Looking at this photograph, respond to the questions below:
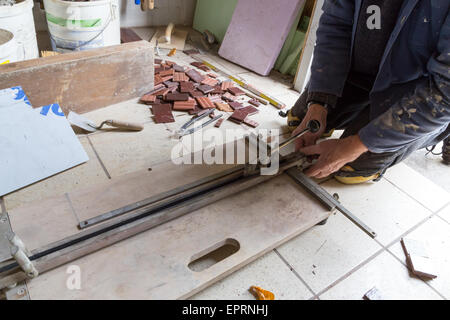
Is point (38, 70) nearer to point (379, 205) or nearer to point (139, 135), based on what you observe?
point (139, 135)

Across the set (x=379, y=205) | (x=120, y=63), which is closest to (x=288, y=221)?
(x=379, y=205)

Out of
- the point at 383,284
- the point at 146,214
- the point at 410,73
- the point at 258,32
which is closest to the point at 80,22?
the point at 258,32

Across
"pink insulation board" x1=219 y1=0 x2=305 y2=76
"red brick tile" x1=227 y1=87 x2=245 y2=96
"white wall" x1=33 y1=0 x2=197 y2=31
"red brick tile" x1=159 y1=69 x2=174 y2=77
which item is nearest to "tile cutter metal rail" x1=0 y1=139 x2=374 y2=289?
"red brick tile" x1=227 y1=87 x2=245 y2=96

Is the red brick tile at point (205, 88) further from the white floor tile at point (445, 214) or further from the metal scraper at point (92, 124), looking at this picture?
the white floor tile at point (445, 214)

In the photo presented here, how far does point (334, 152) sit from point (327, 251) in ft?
1.63

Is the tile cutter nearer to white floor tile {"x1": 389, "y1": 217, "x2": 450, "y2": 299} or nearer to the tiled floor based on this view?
the tiled floor

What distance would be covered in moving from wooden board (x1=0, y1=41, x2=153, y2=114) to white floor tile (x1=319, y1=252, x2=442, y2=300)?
1.91 metres

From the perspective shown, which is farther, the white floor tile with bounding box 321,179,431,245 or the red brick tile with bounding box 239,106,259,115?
the red brick tile with bounding box 239,106,259,115

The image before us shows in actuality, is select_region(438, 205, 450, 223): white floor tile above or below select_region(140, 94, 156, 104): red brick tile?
above

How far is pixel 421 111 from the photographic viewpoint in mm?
1239

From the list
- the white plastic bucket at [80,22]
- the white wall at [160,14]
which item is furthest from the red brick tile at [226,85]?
the white wall at [160,14]

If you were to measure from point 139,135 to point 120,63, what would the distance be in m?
0.55

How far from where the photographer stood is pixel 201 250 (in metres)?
1.28

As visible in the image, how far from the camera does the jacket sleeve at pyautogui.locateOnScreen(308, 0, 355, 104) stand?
166 cm
